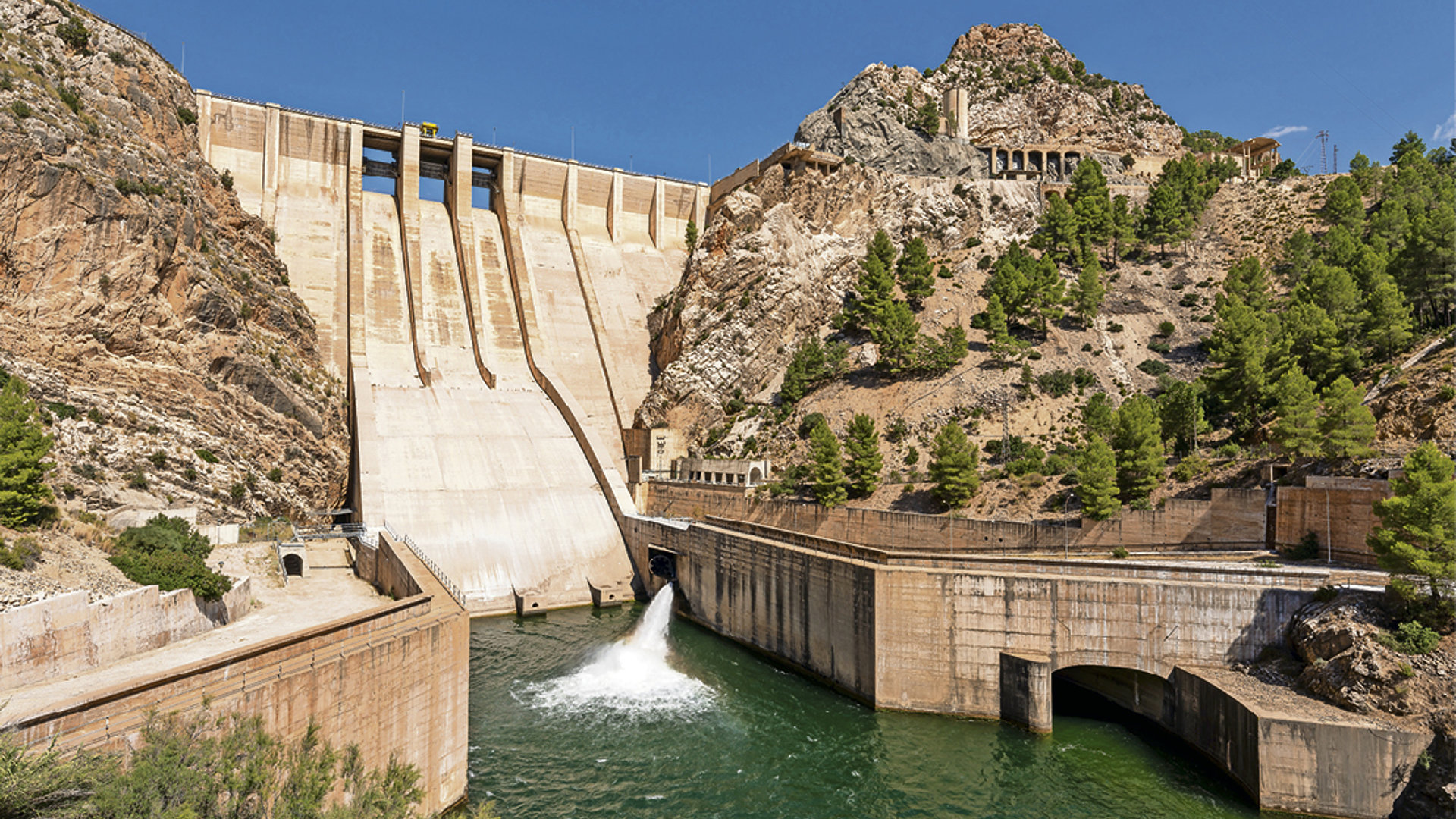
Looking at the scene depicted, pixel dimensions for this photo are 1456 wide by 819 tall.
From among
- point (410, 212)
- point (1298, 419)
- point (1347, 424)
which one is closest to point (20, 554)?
point (1347, 424)

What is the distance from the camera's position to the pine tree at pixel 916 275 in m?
60.5

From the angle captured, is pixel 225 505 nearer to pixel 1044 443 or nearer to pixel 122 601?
pixel 122 601

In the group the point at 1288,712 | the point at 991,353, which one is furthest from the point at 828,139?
the point at 1288,712

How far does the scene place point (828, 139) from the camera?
250ft

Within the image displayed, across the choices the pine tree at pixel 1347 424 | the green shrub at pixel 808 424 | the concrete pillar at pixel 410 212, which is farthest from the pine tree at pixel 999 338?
the concrete pillar at pixel 410 212

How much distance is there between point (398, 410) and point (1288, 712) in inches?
1752

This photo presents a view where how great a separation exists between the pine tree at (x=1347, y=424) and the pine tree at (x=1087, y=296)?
27179 millimetres

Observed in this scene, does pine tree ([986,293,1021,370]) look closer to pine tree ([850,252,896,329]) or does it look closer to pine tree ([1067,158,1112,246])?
pine tree ([850,252,896,329])

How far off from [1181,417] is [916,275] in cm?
2416

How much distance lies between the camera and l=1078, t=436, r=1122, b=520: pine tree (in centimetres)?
3469

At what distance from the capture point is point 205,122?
56.4m

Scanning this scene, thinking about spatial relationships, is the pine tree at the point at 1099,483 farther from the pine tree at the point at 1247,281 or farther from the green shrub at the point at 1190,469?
the pine tree at the point at 1247,281

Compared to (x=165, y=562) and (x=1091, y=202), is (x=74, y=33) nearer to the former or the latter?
(x=165, y=562)

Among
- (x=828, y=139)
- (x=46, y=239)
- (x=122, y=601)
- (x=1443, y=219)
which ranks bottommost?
(x=122, y=601)
